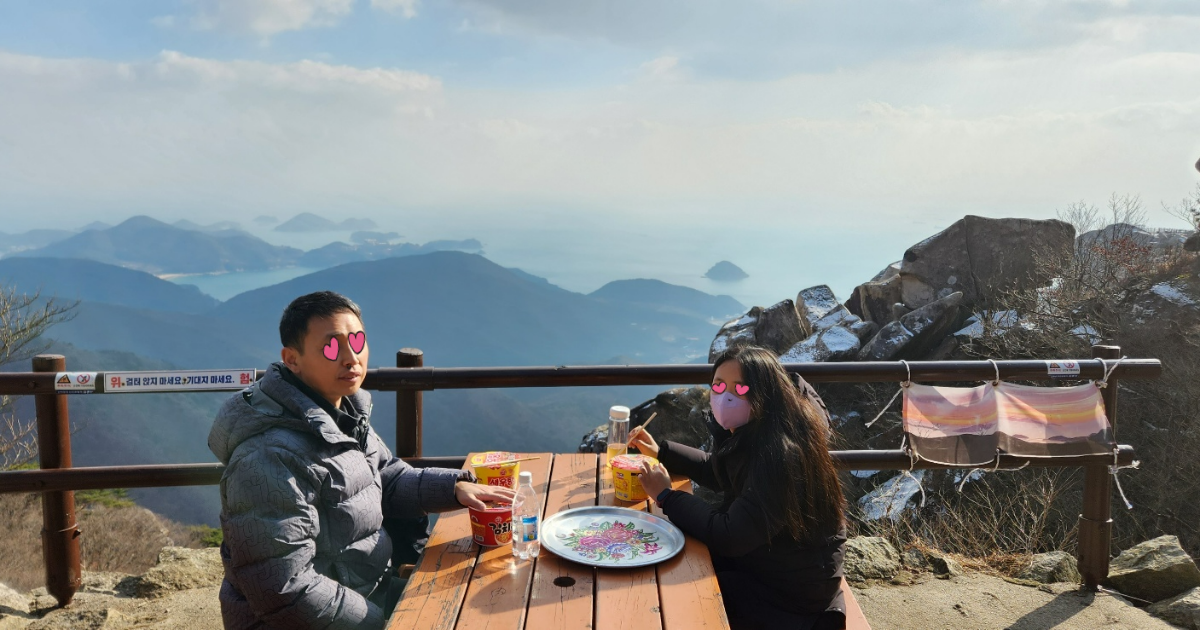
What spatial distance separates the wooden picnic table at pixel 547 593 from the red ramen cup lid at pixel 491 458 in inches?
9.9

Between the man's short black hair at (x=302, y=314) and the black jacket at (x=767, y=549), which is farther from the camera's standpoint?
the man's short black hair at (x=302, y=314)

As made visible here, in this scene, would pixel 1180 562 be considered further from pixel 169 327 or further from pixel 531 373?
pixel 169 327

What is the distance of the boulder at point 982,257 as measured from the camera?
55.6ft

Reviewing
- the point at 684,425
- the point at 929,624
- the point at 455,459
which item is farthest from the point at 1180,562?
the point at 684,425

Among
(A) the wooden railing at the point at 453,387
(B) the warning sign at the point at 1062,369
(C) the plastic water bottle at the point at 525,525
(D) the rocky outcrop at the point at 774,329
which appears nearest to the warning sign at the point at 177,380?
(A) the wooden railing at the point at 453,387

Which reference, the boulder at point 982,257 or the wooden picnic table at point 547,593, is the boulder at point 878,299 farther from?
the wooden picnic table at point 547,593

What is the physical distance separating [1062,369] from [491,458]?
2.77 metres

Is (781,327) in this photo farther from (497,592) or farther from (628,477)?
(497,592)

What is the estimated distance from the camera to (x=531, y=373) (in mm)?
→ 3543

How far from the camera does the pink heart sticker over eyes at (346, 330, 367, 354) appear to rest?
95.7 inches

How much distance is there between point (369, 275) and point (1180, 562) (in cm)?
13325

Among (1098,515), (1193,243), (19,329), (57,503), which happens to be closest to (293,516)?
(57,503)

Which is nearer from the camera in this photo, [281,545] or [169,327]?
[281,545]

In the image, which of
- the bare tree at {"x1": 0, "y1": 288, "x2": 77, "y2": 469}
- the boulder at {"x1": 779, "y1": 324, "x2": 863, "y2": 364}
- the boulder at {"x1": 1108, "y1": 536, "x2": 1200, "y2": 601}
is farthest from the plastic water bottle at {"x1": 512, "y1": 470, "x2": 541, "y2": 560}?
the bare tree at {"x1": 0, "y1": 288, "x2": 77, "y2": 469}
